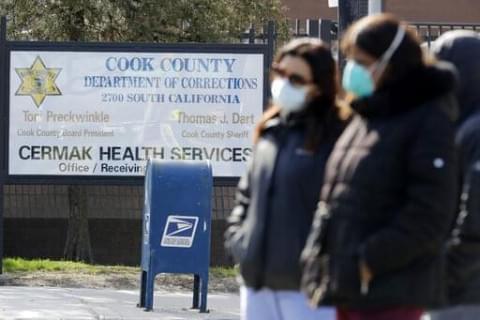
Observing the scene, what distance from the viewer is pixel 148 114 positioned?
1266 cm

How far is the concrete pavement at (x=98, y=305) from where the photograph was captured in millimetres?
10008

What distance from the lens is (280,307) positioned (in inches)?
208

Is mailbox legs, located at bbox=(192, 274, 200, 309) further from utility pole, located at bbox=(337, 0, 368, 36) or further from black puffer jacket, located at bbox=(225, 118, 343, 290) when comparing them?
black puffer jacket, located at bbox=(225, 118, 343, 290)

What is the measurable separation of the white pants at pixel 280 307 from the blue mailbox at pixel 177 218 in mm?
4878

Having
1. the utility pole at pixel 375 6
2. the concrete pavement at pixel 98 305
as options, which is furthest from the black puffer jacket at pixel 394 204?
the utility pole at pixel 375 6

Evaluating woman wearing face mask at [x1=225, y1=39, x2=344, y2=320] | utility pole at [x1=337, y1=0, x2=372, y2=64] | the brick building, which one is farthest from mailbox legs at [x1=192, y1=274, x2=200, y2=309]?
the brick building

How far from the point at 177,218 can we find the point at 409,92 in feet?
19.5

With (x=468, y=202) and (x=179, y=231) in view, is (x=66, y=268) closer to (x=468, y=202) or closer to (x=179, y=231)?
(x=179, y=231)

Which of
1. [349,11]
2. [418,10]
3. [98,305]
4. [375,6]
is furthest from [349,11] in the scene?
[418,10]

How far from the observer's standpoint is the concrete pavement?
1001 cm

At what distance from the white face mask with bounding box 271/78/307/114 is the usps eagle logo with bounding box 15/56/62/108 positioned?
7589 mm

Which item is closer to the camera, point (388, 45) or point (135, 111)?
point (388, 45)

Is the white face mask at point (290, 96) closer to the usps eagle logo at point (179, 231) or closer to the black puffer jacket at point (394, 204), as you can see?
the black puffer jacket at point (394, 204)

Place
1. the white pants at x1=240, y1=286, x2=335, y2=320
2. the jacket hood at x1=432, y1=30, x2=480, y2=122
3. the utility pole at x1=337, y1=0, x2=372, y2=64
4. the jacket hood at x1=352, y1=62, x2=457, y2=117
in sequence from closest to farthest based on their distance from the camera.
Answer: the jacket hood at x1=352, y1=62, x2=457, y2=117 → the white pants at x1=240, y1=286, x2=335, y2=320 → the jacket hood at x1=432, y1=30, x2=480, y2=122 → the utility pole at x1=337, y1=0, x2=372, y2=64
